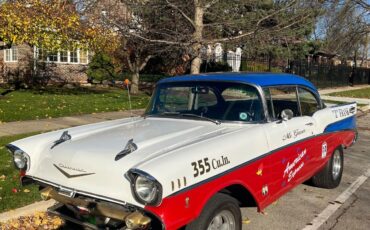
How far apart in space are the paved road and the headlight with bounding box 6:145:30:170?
2.39 meters

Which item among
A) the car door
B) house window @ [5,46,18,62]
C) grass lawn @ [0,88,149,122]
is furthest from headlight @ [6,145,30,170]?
house window @ [5,46,18,62]

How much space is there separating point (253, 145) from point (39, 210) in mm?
2574

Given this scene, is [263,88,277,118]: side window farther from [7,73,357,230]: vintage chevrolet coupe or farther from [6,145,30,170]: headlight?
[6,145,30,170]: headlight

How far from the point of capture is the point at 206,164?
3.57m

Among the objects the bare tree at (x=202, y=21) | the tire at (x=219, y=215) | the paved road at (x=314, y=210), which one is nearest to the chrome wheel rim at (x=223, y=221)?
the tire at (x=219, y=215)

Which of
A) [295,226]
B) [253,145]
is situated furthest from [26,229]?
[295,226]

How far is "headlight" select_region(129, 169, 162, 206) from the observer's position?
316cm

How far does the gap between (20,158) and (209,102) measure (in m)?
2.03

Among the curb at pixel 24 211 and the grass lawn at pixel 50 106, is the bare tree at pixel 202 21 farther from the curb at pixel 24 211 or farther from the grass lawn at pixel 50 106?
the curb at pixel 24 211

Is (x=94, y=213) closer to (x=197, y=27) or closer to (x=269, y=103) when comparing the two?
(x=269, y=103)

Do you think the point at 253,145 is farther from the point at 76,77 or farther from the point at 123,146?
the point at 76,77

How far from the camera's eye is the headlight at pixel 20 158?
4.09m

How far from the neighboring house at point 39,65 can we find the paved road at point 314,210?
1837 cm

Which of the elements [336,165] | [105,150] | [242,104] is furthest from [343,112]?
[105,150]
